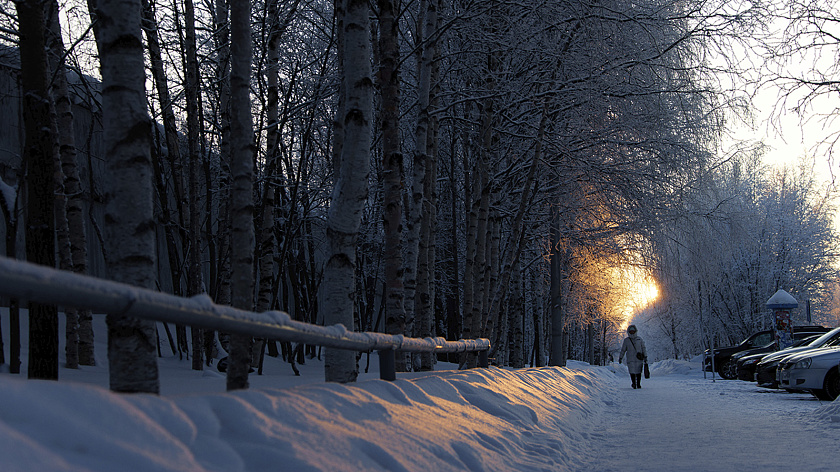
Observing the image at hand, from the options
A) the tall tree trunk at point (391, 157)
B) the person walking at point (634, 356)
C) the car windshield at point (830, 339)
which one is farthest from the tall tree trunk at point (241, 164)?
the person walking at point (634, 356)

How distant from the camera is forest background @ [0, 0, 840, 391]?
509 centimetres

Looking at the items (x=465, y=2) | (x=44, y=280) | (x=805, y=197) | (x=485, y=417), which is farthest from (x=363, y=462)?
(x=805, y=197)

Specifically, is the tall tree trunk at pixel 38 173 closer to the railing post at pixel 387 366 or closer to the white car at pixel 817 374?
the railing post at pixel 387 366

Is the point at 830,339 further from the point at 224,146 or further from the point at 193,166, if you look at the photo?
the point at 193,166

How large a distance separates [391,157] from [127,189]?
412 cm

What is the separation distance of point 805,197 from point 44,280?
4511 cm

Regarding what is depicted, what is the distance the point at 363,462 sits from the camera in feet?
10.2

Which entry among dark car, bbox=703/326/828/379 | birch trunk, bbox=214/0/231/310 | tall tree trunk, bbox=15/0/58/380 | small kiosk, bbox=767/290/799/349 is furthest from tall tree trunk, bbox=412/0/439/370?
dark car, bbox=703/326/828/379

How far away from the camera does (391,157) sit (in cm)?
726

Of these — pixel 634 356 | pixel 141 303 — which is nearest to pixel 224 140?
pixel 141 303

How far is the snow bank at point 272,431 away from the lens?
198 centimetres

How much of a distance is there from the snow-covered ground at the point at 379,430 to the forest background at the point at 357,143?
923 millimetres

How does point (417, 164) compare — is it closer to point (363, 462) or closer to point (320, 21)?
point (320, 21)

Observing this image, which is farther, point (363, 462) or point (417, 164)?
point (417, 164)
